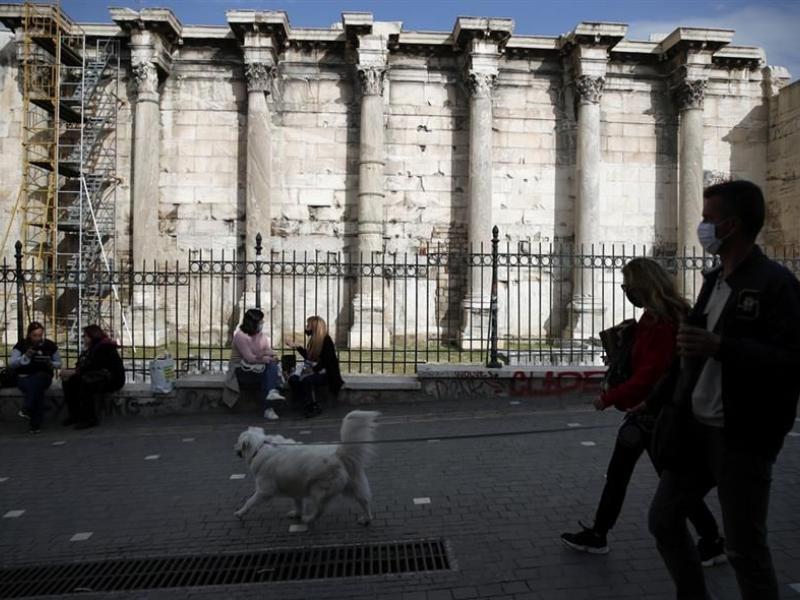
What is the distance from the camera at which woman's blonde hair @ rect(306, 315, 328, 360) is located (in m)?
9.62

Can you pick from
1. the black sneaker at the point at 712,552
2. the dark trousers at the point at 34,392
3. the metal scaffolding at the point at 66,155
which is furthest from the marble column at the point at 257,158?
the black sneaker at the point at 712,552

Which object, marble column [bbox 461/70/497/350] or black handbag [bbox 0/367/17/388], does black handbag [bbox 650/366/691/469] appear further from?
marble column [bbox 461/70/497/350]

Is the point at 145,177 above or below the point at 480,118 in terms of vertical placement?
below

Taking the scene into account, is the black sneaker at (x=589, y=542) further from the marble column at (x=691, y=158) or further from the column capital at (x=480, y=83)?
the marble column at (x=691, y=158)

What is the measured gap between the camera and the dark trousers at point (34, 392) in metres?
9.00

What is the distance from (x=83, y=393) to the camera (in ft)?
30.1

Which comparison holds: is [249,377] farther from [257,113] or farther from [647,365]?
[257,113]

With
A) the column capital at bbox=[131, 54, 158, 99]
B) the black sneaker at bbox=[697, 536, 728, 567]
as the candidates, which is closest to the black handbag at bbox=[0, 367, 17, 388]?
the black sneaker at bbox=[697, 536, 728, 567]

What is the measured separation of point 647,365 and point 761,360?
1.41 m

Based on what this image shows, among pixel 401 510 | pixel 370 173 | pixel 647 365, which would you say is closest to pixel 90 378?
pixel 401 510

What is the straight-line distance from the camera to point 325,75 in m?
18.0

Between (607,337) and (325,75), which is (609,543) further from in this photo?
(325,75)

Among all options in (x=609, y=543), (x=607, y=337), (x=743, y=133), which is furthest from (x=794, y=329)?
(x=743, y=133)

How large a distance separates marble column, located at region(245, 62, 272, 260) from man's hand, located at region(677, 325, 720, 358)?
1506 cm
